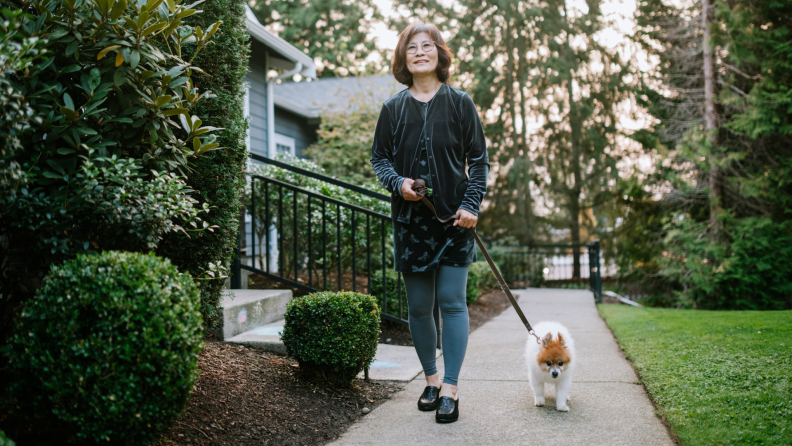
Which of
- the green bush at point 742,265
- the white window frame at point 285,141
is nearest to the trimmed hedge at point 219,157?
the white window frame at point 285,141

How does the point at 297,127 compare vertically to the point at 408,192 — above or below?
above

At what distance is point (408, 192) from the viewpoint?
2.50m

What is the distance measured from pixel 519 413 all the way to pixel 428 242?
0.97 meters

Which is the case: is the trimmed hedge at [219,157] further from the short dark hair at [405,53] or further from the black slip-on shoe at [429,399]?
the black slip-on shoe at [429,399]

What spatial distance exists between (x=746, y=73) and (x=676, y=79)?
1296 millimetres

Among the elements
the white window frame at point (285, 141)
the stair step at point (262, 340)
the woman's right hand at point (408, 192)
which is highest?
the white window frame at point (285, 141)

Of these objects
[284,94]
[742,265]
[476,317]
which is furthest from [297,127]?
[742,265]

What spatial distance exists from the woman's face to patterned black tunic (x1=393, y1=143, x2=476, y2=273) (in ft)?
1.39

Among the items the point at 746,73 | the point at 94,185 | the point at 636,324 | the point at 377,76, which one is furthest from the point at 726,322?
the point at 377,76

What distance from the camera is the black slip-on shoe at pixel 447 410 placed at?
8.13 ft

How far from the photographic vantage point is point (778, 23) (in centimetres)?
859

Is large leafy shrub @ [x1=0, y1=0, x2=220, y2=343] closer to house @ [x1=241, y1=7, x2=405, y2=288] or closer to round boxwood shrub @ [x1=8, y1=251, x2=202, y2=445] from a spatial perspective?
round boxwood shrub @ [x1=8, y1=251, x2=202, y2=445]

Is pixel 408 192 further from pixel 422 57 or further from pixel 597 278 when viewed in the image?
pixel 597 278

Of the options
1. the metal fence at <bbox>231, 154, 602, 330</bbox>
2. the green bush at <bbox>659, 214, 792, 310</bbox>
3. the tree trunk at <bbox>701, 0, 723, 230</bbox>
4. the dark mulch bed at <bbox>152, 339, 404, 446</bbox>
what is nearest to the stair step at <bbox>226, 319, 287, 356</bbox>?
the dark mulch bed at <bbox>152, 339, 404, 446</bbox>
